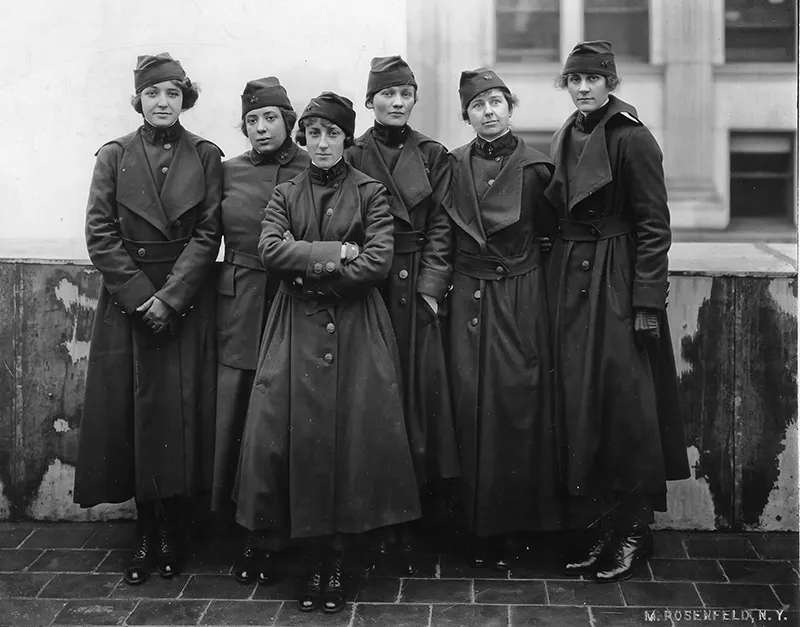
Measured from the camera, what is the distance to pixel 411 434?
4.26 m

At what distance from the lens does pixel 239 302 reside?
4.29 meters

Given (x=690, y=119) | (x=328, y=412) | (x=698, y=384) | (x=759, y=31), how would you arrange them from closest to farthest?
(x=328, y=412) → (x=698, y=384) → (x=759, y=31) → (x=690, y=119)

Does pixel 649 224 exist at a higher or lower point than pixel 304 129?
lower

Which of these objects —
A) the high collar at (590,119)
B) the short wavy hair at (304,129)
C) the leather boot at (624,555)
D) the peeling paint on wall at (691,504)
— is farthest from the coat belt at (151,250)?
the peeling paint on wall at (691,504)

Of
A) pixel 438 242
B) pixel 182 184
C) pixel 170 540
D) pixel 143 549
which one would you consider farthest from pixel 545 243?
pixel 143 549

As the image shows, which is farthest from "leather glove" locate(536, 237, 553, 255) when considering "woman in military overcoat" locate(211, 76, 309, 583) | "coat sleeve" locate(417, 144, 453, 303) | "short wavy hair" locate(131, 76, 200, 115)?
"short wavy hair" locate(131, 76, 200, 115)

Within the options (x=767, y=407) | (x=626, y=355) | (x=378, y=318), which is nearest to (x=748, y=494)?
(x=767, y=407)

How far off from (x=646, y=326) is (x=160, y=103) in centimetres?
243

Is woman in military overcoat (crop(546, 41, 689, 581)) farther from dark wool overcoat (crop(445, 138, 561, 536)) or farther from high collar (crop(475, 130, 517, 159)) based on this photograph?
high collar (crop(475, 130, 517, 159))

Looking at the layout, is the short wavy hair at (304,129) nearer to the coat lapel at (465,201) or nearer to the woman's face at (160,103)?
the coat lapel at (465,201)

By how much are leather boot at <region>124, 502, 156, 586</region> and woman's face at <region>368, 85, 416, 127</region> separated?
215cm

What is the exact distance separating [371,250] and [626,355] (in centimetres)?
123

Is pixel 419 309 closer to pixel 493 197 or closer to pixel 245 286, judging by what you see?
pixel 493 197

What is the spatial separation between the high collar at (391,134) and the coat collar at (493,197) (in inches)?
12.1
